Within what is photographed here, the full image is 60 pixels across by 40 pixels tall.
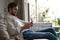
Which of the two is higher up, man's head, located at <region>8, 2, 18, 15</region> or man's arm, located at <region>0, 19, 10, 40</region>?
man's head, located at <region>8, 2, 18, 15</region>

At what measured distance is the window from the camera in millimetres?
4883

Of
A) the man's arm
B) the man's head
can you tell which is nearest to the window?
the man's head

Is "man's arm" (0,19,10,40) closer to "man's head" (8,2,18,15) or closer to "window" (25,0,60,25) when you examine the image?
"man's head" (8,2,18,15)

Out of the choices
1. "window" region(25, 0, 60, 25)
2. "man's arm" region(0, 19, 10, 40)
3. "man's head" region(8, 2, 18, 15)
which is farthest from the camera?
"window" region(25, 0, 60, 25)

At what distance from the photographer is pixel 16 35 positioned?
6.29 feet

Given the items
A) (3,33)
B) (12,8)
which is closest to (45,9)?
(12,8)

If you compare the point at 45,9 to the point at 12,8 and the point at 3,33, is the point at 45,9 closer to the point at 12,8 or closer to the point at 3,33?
the point at 12,8

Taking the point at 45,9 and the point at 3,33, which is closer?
the point at 3,33

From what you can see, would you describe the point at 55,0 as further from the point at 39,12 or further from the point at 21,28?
the point at 21,28

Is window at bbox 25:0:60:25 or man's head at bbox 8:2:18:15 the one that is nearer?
man's head at bbox 8:2:18:15

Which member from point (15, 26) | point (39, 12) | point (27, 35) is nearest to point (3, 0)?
point (39, 12)

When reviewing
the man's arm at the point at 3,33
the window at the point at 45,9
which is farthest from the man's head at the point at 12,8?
the window at the point at 45,9

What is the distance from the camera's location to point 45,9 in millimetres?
4938

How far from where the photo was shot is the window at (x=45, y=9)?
16.0 feet
